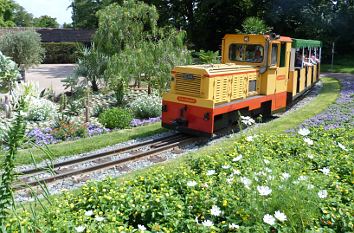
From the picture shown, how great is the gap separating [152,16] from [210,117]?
1174 centimetres

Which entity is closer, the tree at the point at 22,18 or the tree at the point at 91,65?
the tree at the point at 91,65

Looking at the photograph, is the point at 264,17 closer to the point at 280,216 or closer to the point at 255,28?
the point at 255,28

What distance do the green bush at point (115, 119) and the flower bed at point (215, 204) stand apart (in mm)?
7212

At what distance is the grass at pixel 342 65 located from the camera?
29970mm

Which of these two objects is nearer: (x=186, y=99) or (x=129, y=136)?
(x=186, y=99)

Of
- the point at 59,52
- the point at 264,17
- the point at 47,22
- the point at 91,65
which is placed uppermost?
the point at 47,22

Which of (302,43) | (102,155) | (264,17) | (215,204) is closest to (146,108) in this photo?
(102,155)

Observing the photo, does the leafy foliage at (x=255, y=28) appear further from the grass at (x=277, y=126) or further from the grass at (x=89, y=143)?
the grass at (x=89, y=143)

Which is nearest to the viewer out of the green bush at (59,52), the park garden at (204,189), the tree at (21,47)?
→ the park garden at (204,189)

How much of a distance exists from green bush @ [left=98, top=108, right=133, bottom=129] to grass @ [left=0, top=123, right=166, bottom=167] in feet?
1.85

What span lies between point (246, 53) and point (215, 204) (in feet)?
29.0

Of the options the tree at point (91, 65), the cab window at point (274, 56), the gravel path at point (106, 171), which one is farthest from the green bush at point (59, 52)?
the gravel path at point (106, 171)

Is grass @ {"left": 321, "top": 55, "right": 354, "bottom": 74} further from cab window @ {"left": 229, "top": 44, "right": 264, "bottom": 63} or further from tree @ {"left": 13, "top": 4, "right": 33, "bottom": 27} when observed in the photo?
tree @ {"left": 13, "top": 4, "right": 33, "bottom": 27}

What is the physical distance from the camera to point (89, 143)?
1030 centimetres
